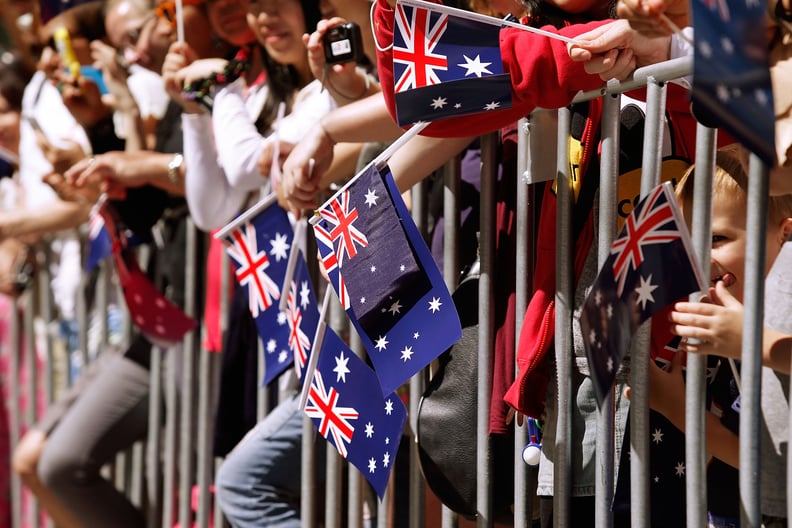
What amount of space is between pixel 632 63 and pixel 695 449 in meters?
0.69

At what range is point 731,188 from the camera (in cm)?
240

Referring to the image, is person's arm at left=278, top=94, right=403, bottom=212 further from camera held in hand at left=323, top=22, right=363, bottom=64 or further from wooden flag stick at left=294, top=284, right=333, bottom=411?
wooden flag stick at left=294, top=284, right=333, bottom=411

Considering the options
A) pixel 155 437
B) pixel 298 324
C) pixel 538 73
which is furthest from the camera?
pixel 155 437

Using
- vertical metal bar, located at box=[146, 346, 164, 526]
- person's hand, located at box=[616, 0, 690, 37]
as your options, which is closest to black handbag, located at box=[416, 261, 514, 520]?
person's hand, located at box=[616, 0, 690, 37]

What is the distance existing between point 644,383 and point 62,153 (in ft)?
10.3

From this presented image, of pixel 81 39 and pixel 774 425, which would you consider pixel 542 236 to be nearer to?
pixel 774 425

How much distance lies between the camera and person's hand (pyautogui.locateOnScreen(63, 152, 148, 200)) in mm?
4422

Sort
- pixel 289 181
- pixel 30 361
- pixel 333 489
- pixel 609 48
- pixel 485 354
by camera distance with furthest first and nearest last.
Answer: pixel 30 361, pixel 333 489, pixel 289 181, pixel 485 354, pixel 609 48

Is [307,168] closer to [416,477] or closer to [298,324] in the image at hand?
[298,324]

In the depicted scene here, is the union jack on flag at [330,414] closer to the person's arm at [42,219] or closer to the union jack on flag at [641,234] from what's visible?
the union jack on flag at [641,234]

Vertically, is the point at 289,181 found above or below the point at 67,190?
below

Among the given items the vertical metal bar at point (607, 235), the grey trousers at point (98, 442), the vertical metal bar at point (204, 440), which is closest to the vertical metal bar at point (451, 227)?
the vertical metal bar at point (607, 235)

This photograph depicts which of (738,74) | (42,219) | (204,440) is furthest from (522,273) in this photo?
(42,219)

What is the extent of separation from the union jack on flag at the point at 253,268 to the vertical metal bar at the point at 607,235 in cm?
126
